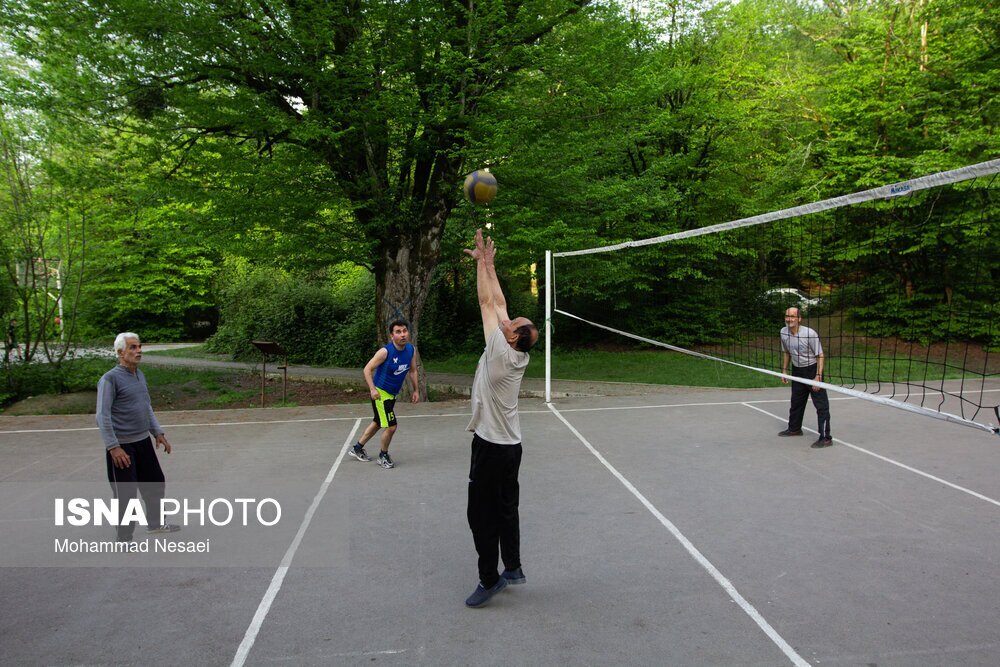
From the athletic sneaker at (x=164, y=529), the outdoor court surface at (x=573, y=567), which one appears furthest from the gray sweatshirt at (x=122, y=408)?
the outdoor court surface at (x=573, y=567)

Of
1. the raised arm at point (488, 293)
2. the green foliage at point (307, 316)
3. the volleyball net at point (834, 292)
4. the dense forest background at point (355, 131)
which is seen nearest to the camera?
the raised arm at point (488, 293)

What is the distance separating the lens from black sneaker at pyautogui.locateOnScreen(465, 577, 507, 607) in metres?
4.20

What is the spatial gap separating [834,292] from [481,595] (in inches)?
405

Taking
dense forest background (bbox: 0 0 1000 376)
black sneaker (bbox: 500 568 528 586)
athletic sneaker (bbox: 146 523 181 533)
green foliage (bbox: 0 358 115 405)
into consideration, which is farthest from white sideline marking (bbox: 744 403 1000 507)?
green foliage (bbox: 0 358 115 405)

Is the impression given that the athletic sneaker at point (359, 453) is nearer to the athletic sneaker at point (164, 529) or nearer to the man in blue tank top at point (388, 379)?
the man in blue tank top at point (388, 379)

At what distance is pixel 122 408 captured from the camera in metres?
5.17

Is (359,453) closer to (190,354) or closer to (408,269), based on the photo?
(408,269)

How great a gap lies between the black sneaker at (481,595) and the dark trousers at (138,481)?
2.90 meters

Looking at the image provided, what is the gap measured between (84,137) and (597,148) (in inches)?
384

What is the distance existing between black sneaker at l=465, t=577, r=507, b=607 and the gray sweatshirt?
2984mm

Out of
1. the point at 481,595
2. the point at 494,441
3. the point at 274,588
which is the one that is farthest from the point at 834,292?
the point at 274,588

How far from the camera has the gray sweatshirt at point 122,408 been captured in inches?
197

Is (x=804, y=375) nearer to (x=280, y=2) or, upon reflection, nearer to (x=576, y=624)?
(x=576, y=624)

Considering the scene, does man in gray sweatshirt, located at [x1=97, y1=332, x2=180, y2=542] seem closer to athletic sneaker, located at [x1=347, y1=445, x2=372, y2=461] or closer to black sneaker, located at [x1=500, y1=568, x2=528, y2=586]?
athletic sneaker, located at [x1=347, y1=445, x2=372, y2=461]
